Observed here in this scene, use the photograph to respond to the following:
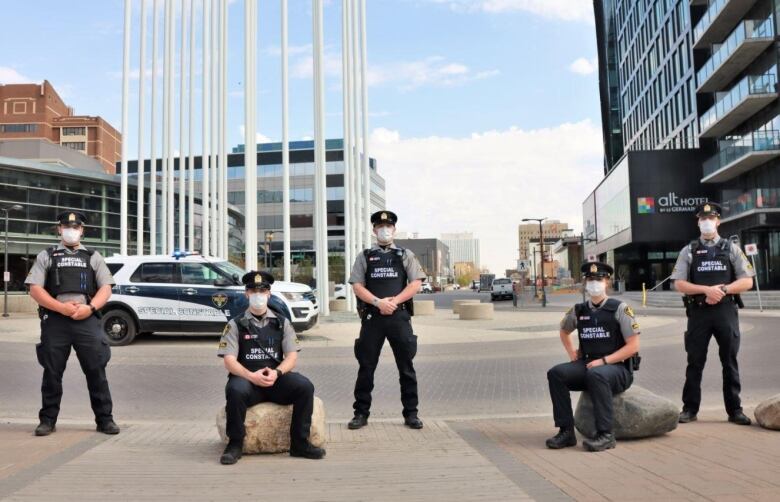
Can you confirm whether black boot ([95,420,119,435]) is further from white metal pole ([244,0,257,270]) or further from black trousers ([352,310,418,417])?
white metal pole ([244,0,257,270])

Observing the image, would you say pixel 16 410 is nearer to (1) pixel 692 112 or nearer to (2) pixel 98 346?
(2) pixel 98 346

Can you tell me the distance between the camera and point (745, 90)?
1608 inches

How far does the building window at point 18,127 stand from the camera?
10738 cm

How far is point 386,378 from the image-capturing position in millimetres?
10523

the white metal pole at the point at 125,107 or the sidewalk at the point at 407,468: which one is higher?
the white metal pole at the point at 125,107

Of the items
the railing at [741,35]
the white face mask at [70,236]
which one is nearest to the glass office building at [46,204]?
the white face mask at [70,236]

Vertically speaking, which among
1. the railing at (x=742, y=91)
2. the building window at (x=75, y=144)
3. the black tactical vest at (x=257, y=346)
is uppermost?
the building window at (x=75, y=144)

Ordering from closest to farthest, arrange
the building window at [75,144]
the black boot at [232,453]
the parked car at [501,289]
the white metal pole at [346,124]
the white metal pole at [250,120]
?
the black boot at [232,453]
the white metal pole at [250,120]
the white metal pole at [346,124]
the parked car at [501,289]
the building window at [75,144]

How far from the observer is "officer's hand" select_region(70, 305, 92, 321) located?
20.2ft

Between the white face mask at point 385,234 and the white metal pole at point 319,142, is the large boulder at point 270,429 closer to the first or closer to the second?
the white face mask at point 385,234

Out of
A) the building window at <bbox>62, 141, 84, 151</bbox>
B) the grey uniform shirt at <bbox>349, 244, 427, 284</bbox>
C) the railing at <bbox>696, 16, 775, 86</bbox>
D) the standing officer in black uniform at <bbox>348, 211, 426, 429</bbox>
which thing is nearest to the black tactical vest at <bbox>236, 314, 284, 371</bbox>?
the standing officer in black uniform at <bbox>348, 211, 426, 429</bbox>

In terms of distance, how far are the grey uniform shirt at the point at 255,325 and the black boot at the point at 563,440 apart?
2220 mm

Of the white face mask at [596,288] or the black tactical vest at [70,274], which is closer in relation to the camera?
the white face mask at [596,288]

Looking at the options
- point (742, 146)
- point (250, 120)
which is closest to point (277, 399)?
point (250, 120)
